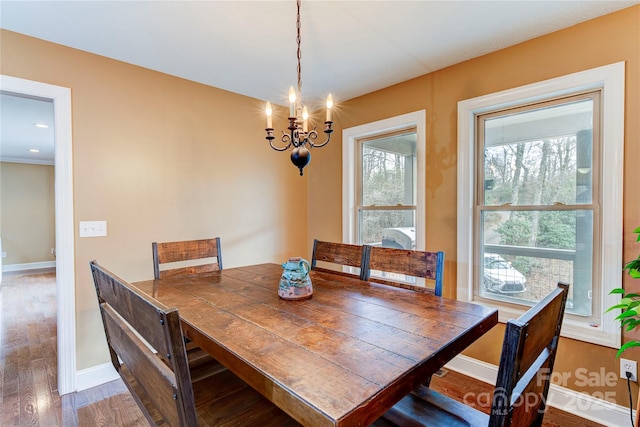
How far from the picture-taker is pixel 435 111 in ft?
8.46

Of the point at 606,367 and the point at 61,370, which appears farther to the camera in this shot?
the point at 61,370

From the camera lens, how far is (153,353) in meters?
0.96

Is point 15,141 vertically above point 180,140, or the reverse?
point 15,141

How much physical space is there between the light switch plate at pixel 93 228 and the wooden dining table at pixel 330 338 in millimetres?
882

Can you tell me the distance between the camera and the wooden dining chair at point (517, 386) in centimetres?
68

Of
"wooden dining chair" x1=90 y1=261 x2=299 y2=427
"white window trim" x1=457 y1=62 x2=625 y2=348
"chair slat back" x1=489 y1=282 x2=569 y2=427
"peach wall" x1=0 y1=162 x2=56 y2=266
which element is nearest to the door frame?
"wooden dining chair" x1=90 y1=261 x2=299 y2=427

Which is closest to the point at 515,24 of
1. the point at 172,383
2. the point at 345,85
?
the point at 345,85

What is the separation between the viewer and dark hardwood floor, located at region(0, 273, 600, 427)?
1877mm

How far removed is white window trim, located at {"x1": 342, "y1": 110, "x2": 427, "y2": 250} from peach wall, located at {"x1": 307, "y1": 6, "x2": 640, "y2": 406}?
0.05m

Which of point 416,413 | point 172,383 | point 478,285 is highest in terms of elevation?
point 172,383

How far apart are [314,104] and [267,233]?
156cm

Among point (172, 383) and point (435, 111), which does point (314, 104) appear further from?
point (172, 383)

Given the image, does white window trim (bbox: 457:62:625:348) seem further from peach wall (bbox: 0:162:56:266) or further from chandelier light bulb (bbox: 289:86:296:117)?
peach wall (bbox: 0:162:56:266)

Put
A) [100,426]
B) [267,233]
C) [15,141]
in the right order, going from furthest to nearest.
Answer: [15,141], [267,233], [100,426]
